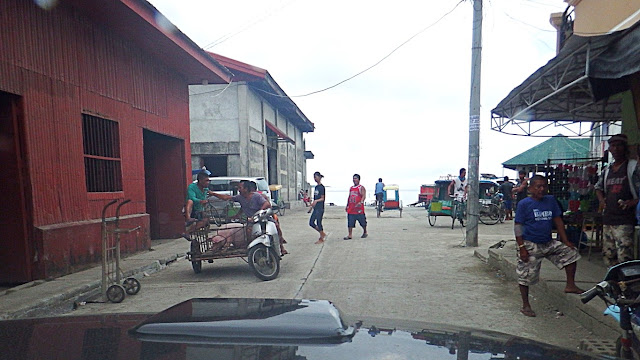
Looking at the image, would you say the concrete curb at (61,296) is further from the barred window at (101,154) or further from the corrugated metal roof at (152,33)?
the corrugated metal roof at (152,33)

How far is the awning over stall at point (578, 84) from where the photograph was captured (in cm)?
454

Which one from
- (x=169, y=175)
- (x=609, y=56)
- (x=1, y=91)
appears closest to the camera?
(x=609, y=56)

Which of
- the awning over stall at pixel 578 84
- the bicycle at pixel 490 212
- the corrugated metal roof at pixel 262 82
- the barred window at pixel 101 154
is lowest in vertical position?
the bicycle at pixel 490 212

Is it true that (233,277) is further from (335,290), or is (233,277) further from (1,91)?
(1,91)

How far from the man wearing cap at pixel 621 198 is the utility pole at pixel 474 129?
3.84 metres

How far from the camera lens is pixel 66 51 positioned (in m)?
6.75

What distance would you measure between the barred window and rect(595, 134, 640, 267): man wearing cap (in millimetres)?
8196

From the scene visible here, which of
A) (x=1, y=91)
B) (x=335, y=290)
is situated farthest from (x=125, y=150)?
(x=335, y=290)

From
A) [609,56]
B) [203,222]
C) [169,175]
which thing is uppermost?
[609,56]

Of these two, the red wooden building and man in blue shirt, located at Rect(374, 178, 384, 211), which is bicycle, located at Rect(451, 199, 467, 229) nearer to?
man in blue shirt, located at Rect(374, 178, 384, 211)

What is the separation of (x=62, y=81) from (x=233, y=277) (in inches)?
170

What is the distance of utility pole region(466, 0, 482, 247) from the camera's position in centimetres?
909

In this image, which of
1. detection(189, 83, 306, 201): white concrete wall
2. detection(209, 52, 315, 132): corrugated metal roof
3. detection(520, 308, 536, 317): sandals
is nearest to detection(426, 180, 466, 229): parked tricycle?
detection(189, 83, 306, 201): white concrete wall

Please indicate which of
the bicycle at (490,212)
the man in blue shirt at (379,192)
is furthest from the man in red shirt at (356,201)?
the man in blue shirt at (379,192)
